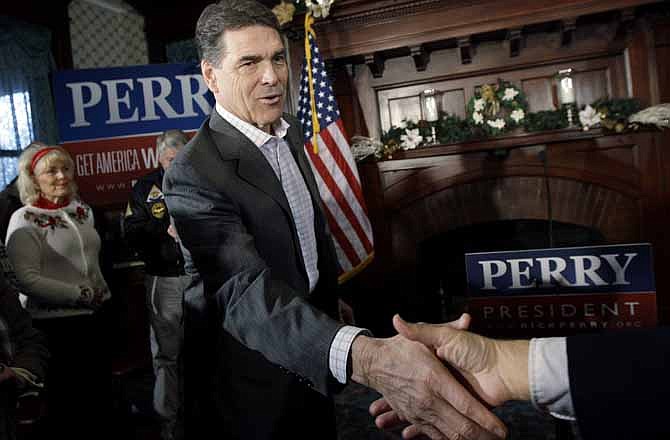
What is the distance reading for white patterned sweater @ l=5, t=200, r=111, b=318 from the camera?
8.05 feet

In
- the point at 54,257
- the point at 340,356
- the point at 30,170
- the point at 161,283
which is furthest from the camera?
the point at 161,283

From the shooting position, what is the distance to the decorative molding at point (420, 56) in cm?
346

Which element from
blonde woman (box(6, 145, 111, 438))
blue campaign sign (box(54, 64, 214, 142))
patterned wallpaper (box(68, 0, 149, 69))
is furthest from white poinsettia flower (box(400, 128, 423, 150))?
patterned wallpaper (box(68, 0, 149, 69))

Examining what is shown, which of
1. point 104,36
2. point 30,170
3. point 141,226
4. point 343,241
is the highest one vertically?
point 104,36

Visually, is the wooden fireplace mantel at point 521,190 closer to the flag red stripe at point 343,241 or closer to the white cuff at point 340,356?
the flag red stripe at point 343,241

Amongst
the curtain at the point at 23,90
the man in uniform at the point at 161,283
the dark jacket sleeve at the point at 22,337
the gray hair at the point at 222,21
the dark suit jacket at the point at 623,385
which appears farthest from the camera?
the curtain at the point at 23,90

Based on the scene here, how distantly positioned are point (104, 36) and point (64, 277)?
384 cm

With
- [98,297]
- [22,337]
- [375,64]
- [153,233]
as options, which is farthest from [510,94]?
[22,337]

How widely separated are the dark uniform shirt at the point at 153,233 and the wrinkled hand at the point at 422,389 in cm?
203

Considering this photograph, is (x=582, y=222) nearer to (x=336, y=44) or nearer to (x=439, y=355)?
(x=336, y=44)

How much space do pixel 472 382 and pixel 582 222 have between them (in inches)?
102

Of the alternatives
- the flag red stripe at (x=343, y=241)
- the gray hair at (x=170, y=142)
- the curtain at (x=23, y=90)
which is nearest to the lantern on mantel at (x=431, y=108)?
the flag red stripe at (x=343, y=241)

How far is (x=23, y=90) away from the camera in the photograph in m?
4.55

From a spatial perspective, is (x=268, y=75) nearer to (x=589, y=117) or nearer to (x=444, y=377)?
(x=444, y=377)
